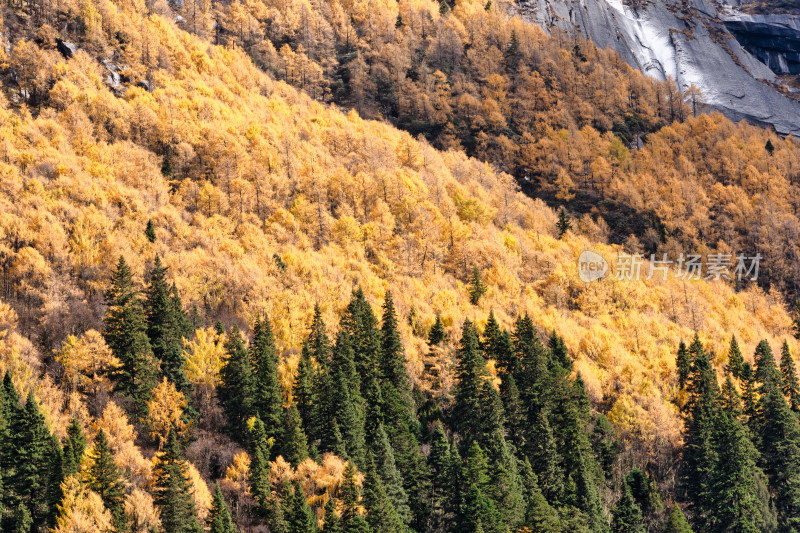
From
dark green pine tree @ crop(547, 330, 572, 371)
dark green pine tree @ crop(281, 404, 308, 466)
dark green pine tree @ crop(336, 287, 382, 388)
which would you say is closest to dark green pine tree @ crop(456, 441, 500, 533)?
dark green pine tree @ crop(281, 404, 308, 466)

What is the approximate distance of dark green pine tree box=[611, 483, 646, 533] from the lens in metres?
67.6

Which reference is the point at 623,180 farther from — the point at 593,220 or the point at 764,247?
the point at 764,247

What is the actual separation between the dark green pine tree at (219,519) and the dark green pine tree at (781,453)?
5296cm

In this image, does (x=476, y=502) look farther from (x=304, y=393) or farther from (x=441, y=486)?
(x=304, y=393)

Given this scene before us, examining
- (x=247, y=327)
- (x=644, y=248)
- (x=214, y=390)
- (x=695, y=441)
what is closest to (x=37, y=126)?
(x=247, y=327)

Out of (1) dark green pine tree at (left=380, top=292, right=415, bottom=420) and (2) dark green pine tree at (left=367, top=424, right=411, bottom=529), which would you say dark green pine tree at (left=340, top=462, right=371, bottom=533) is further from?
(1) dark green pine tree at (left=380, top=292, right=415, bottom=420)

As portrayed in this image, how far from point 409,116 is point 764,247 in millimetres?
77127

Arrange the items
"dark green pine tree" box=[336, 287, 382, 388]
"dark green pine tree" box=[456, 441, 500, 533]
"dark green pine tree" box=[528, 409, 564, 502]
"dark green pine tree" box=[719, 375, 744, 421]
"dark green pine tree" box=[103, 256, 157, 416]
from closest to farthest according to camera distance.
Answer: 1. "dark green pine tree" box=[456, 441, 500, 533]
2. "dark green pine tree" box=[528, 409, 564, 502]
3. "dark green pine tree" box=[103, 256, 157, 416]
4. "dark green pine tree" box=[336, 287, 382, 388]
5. "dark green pine tree" box=[719, 375, 744, 421]

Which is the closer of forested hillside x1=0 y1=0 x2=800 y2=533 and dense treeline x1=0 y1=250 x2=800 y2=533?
dense treeline x1=0 y1=250 x2=800 y2=533

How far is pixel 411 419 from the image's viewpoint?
241ft

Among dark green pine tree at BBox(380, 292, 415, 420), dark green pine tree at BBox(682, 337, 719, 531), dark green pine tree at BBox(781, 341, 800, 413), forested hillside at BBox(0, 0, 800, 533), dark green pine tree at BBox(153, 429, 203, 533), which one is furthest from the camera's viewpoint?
dark green pine tree at BBox(781, 341, 800, 413)

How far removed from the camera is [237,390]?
6975 cm

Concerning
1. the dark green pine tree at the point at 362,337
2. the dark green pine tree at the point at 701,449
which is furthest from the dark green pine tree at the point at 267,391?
the dark green pine tree at the point at 701,449

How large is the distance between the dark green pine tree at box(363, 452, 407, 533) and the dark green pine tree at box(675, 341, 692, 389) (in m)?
48.3
